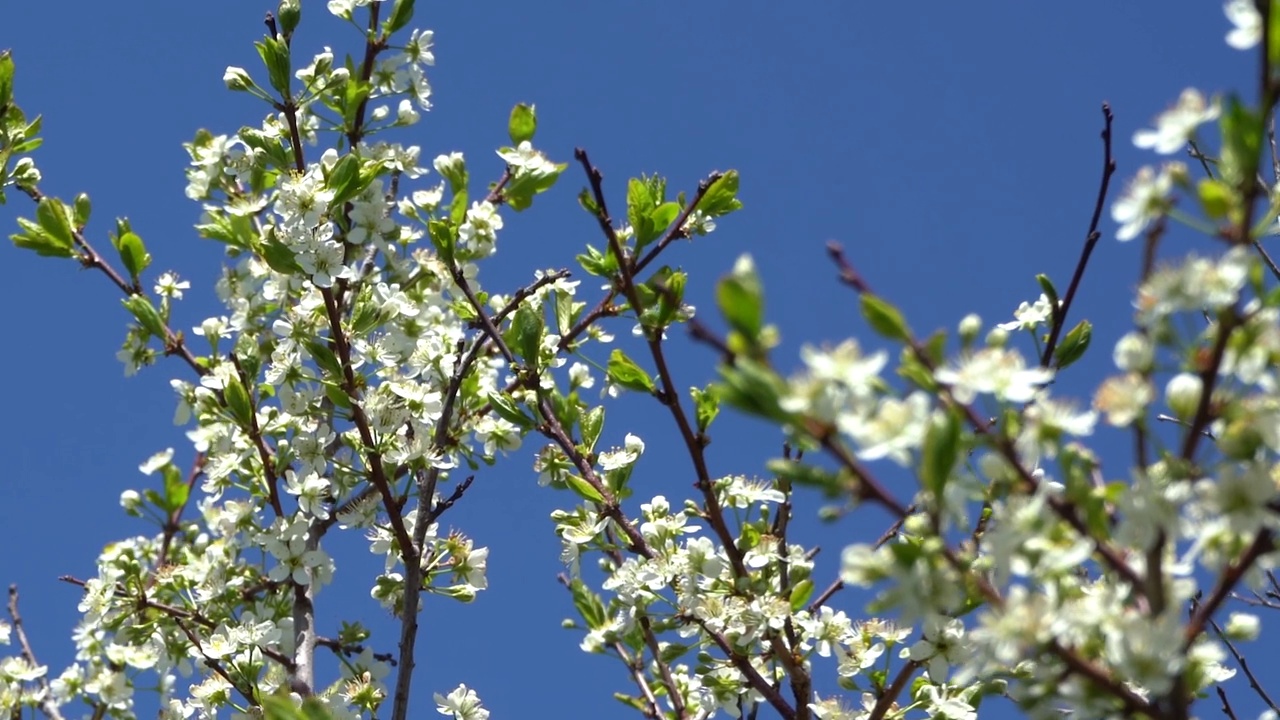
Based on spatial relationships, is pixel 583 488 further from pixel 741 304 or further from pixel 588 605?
pixel 741 304

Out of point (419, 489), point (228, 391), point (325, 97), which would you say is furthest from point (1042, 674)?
point (325, 97)

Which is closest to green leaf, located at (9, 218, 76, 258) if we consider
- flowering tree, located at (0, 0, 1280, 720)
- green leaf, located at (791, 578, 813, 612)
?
flowering tree, located at (0, 0, 1280, 720)

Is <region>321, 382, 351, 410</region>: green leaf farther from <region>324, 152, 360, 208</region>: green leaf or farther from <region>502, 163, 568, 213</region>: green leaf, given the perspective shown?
<region>502, 163, 568, 213</region>: green leaf

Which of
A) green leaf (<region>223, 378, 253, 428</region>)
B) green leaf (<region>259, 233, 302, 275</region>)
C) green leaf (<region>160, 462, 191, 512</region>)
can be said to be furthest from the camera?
green leaf (<region>160, 462, 191, 512</region>)

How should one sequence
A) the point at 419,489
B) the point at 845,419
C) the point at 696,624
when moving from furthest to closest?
the point at 419,489 → the point at 696,624 → the point at 845,419

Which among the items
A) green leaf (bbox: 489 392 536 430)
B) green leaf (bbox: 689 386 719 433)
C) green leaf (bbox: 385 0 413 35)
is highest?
green leaf (bbox: 385 0 413 35)

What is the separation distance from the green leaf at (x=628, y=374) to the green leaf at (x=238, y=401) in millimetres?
1143

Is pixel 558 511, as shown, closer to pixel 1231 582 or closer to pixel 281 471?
pixel 281 471

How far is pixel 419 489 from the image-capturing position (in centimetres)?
333

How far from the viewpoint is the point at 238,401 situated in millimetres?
3377

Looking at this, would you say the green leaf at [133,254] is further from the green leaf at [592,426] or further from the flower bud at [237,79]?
the green leaf at [592,426]

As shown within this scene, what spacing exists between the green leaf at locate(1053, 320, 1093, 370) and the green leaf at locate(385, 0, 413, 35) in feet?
6.96

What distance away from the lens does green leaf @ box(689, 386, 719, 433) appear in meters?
2.86

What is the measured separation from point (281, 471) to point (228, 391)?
1.12 ft
